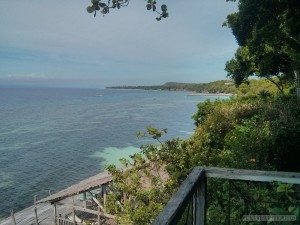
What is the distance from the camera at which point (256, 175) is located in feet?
7.17

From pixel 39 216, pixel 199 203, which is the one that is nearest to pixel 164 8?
pixel 199 203

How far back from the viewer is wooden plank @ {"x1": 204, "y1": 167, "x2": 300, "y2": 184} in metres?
2.13

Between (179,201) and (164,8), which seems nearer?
(179,201)

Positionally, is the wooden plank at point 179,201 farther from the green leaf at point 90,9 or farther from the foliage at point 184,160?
the foliage at point 184,160

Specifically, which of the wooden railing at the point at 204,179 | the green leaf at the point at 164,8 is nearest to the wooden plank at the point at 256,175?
the wooden railing at the point at 204,179

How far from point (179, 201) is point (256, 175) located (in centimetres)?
85

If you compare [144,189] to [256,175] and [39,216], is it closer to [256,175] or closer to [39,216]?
[256,175]

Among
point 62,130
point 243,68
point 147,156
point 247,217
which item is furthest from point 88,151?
point 247,217

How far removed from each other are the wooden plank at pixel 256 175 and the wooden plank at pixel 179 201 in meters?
0.12

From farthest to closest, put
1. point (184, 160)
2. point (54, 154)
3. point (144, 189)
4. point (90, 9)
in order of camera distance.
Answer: point (54, 154) < point (184, 160) < point (144, 189) < point (90, 9)

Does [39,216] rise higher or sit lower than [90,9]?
lower

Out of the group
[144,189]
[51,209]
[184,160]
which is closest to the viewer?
[144,189]

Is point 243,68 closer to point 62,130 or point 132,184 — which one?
point 132,184

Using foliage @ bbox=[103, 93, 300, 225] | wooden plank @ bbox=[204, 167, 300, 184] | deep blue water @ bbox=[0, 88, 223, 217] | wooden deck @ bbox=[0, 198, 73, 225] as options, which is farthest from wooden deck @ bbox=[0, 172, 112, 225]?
wooden plank @ bbox=[204, 167, 300, 184]
